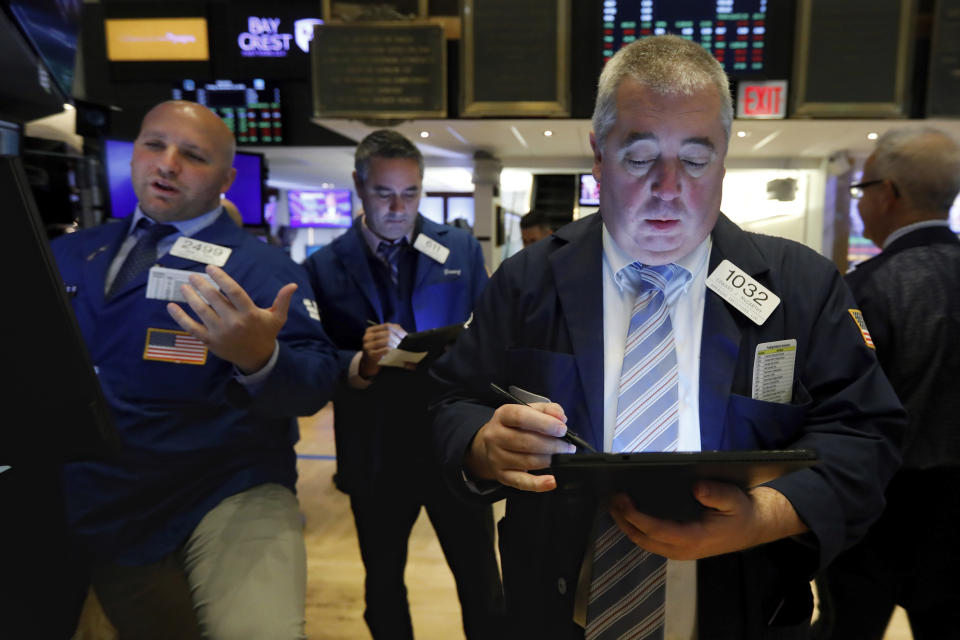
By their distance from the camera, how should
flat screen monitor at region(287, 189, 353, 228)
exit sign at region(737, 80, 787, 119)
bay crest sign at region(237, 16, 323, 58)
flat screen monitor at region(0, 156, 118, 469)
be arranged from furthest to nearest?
flat screen monitor at region(287, 189, 353, 228), bay crest sign at region(237, 16, 323, 58), exit sign at region(737, 80, 787, 119), flat screen monitor at region(0, 156, 118, 469)

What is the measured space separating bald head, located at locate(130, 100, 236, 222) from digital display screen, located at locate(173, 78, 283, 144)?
18.7 ft

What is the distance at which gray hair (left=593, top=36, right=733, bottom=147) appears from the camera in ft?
3.36

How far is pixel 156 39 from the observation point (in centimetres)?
680

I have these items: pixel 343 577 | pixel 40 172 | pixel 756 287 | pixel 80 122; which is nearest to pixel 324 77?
pixel 80 122

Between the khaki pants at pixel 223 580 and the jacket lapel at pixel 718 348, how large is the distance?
3.24 feet

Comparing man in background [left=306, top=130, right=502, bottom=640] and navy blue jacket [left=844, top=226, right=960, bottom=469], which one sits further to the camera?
man in background [left=306, top=130, right=502, bottom=640]

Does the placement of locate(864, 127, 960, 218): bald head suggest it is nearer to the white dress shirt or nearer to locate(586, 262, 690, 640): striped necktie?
the white dress shirt

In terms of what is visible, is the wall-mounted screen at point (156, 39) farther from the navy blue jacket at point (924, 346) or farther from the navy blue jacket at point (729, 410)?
the navy blue jacket at point (924, 346)

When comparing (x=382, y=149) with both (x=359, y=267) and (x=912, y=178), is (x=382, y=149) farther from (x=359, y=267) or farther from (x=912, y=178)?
A: (x=912, y=178)

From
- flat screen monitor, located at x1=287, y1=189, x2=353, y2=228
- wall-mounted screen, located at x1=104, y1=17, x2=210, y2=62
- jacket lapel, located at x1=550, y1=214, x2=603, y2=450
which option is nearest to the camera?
jacket lapel, located at x1=550, y1=214, x2=603, y2=450

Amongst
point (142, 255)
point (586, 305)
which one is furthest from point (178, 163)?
point (586, 305)

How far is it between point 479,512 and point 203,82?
21.6ft

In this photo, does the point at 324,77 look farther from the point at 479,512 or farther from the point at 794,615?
the point at 794,615

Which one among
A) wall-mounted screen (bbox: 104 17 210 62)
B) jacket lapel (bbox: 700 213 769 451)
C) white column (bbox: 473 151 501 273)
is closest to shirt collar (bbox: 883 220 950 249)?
jacket lapel (bbox: 700 213 769 451)
